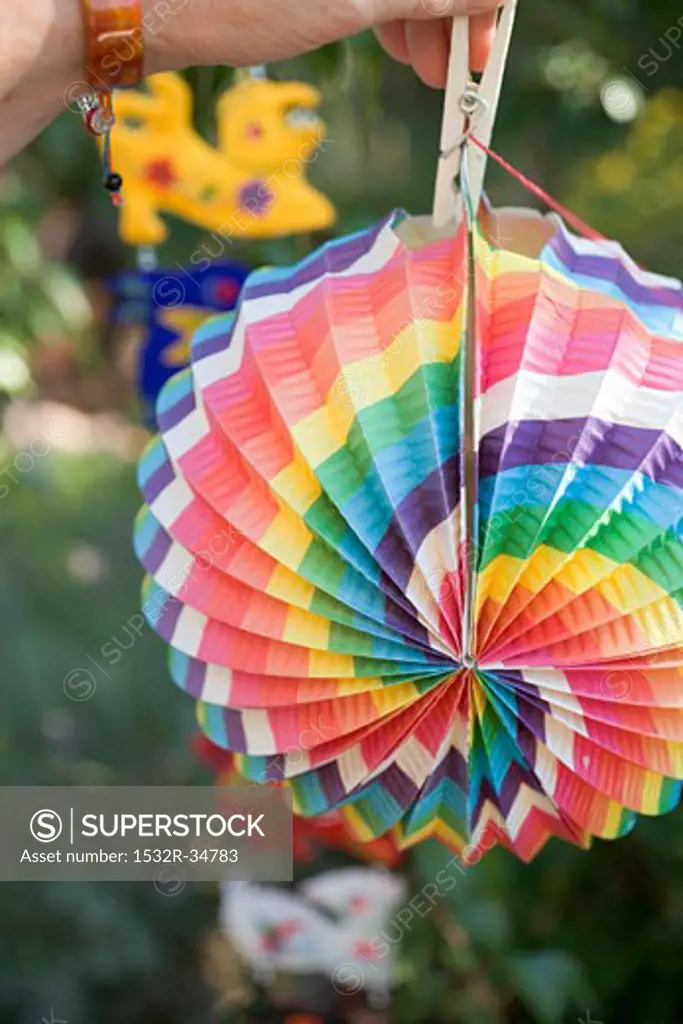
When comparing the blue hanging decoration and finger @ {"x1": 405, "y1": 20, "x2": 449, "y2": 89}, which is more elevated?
the blue hanging decoration

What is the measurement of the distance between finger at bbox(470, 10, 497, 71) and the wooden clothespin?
0.02 meters

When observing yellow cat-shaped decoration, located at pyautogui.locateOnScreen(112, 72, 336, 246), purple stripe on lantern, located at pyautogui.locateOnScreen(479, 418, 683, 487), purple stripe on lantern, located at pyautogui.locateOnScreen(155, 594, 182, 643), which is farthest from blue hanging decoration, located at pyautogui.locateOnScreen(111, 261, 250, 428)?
purple stripe on lantern, located at pyautogui.locateOnScreen(479, 418, 683, 487)

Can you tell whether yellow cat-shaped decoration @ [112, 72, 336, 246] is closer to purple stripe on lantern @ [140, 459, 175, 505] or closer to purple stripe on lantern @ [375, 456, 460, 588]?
purple stripe on lantern @ [140, 459, 175, 505]

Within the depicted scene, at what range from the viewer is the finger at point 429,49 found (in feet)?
2.52

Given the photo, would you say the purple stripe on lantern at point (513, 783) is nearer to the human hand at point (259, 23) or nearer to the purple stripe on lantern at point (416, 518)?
the purple stripe on lantern at point (416, 518)

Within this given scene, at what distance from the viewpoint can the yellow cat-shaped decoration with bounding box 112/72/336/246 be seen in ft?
3.96

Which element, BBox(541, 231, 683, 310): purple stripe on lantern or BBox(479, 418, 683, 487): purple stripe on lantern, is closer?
BBox(479, 418, 683, 487): purple stripe on lantern

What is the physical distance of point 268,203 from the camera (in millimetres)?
1217

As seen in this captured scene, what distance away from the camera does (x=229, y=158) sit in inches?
48.4

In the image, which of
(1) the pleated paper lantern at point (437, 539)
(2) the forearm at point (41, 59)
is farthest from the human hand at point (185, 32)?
(1) the pleated paper lantern at point (437, 539)

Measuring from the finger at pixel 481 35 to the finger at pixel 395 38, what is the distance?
58 millimetres
